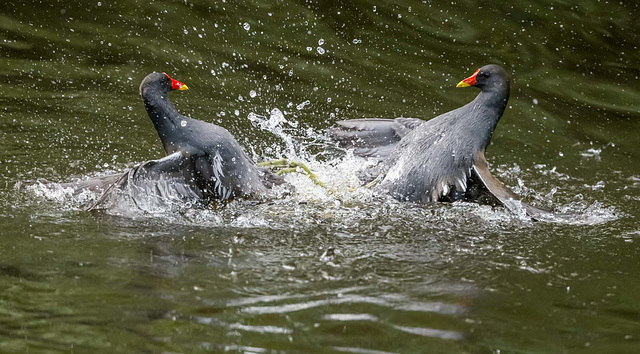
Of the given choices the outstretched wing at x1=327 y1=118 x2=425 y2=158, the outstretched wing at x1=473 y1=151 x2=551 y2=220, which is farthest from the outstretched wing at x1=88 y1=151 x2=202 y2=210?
the outstretched wing at x1=473 y1=151 x2=551 y2=220

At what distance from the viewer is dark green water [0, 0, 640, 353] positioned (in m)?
3.16

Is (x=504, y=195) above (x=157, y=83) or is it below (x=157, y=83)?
below

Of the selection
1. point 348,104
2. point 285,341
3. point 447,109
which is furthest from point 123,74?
point 285,341

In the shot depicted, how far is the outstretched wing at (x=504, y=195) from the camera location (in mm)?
4445

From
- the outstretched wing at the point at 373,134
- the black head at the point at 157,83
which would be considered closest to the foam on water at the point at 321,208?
the outstretched wing at the point at 373,134

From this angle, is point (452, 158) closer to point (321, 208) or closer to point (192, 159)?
point (321, 208)

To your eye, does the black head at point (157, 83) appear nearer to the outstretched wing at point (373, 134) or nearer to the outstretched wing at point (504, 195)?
the outstretched wing at point (373, 134)

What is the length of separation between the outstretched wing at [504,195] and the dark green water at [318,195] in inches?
3.8

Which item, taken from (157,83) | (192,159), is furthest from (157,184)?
(157,83)

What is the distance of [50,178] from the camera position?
5035 mm

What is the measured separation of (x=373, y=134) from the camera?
5.70 m

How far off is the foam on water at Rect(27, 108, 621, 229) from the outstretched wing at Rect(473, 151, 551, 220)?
47 mm

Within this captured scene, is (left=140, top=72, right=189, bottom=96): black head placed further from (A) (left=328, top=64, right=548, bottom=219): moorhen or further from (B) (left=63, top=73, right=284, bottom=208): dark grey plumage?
(A) (left=328, top=64, right=548, bottom=219): moorhen

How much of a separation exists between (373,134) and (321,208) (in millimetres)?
1181
